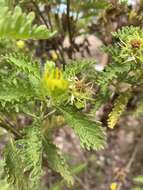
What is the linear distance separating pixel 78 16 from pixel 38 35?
2.58 ft

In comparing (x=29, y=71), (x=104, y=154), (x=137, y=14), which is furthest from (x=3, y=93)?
(x=104, y=154)

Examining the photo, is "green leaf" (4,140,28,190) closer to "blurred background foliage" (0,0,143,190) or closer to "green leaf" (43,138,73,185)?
"green leaf" (43,138,73,185)

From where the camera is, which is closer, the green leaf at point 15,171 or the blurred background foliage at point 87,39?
the green leaf at point 15,171

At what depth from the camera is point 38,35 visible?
3.04 feet

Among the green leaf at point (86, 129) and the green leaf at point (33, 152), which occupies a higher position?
the green leaf at point (86, 129)

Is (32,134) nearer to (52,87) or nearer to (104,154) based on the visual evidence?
(52,87)

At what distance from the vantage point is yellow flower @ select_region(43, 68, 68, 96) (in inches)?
37.5

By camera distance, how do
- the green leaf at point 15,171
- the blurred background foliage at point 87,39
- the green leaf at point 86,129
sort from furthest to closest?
the blurred background foliage at point 87,39 → the green leaf at point 15,171 → the green leaf at point 86,129

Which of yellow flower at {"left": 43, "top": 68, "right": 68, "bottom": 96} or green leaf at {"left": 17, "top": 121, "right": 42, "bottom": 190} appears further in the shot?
green leaf at {"left": 17, "top": 121, "right": 42, "bottom": 190}

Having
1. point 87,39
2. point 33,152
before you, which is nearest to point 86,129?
point 33,152

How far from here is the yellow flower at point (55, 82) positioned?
953mm

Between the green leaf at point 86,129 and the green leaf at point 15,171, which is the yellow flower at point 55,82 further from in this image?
the green leaf at point 15,171

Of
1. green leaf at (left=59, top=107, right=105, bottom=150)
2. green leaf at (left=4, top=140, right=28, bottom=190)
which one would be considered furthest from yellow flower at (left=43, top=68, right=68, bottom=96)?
green leaf at (left=4, top=140, right=28, bottom=190)

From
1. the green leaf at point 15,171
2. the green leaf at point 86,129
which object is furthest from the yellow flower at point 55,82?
the green leaf at point 15,171
